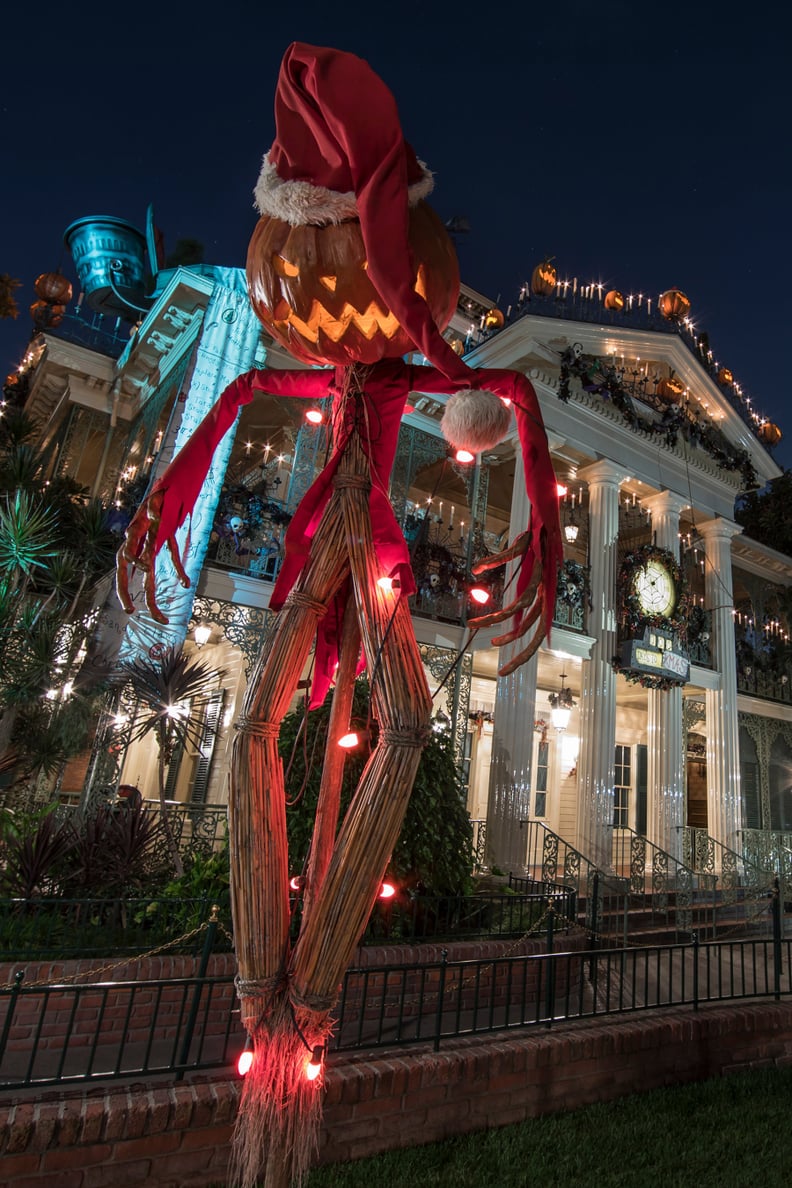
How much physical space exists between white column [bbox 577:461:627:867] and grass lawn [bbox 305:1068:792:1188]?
6911 mm

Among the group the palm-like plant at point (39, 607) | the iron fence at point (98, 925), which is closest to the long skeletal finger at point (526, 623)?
the iron fence at point (98, 925)

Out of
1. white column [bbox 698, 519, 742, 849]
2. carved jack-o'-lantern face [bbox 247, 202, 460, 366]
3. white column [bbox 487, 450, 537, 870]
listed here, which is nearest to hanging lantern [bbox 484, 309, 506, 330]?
white column [bbox 487, 450, 537, 870]

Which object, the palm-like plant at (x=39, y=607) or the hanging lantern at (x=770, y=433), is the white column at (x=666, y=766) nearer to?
the hanging lantern at (x=770, y=433)

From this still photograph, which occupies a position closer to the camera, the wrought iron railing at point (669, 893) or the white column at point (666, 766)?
the wrought iron railing at point (669, 893)

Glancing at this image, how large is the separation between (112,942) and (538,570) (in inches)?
212

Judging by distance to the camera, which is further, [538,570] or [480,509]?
[480,509]

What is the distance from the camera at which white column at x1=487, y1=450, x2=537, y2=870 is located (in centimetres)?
1060

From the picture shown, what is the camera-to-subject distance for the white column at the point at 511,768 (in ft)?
34.8

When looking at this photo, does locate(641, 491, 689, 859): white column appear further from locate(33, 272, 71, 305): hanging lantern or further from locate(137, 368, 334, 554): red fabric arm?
locate(33, 272, 71, 305): hanging lantern

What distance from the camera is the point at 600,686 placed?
492 inches

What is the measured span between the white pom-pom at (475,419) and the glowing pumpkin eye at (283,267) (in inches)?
28.6

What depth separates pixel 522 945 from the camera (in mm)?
7062

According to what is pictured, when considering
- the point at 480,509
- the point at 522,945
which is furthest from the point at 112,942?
the point at 480,509

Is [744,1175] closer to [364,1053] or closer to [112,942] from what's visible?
[364,1053]
